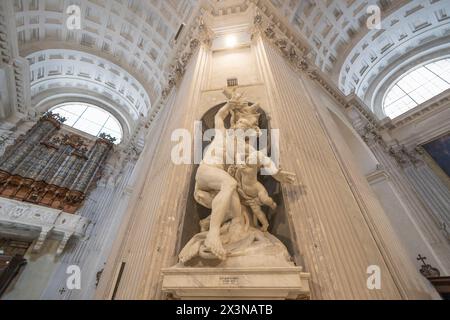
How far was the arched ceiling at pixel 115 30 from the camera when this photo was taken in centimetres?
1148

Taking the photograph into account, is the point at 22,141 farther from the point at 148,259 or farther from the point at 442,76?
the point at 442,76

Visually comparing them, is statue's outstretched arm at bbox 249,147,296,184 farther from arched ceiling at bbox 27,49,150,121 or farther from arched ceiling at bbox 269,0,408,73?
arched ceiling at bbox 27,49,150,121

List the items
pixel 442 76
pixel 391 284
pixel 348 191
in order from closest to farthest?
pixel 391 284 → pixel 348 191 → pixel 442 76

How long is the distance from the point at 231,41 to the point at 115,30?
33.0 feet

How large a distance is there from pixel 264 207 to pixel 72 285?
932 cm

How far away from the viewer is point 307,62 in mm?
8672

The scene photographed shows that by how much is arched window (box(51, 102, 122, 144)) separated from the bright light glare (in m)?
11.2

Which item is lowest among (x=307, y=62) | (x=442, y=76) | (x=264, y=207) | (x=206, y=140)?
(x=264, y=207)

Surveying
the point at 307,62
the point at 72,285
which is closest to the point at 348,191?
the point at 307,62

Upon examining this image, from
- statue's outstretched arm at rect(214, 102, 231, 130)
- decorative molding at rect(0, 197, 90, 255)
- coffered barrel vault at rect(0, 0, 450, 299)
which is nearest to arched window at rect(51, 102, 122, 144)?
coffered barrel vault at rect(0, 0, 450, 299)

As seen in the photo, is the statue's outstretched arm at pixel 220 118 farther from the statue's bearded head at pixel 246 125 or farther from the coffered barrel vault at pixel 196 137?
the coffered barrel vault at pixel 196 137

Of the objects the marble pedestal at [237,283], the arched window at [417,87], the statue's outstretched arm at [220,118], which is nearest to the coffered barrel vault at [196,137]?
the marble pedestal at [237,283]

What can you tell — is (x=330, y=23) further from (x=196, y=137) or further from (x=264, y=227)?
(x=264, y=227)

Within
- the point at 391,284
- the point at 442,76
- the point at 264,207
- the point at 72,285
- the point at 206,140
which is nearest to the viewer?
the point at 391,284
